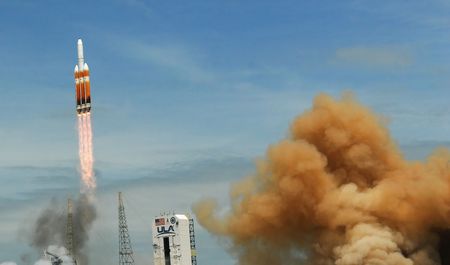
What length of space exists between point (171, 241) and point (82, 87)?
52.7 metres

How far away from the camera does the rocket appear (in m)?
115

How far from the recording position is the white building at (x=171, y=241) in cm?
16188

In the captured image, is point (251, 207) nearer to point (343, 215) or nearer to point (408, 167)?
point (343, 215)

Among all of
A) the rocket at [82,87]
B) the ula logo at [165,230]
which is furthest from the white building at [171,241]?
the rocket at [82,87]

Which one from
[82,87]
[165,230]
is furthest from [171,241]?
[82,87]

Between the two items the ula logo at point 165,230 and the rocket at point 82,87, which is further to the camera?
the ula logo at point 165,230

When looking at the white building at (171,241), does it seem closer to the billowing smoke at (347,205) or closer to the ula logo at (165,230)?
the ula logo at (165,230)

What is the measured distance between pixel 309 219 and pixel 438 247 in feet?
41.3

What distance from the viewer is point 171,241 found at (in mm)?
162875

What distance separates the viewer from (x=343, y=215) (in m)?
94.1

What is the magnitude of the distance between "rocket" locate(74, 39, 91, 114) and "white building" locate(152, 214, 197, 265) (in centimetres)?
5120

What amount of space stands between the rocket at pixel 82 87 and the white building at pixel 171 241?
5120cm

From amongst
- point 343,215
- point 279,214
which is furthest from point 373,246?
point 279,214

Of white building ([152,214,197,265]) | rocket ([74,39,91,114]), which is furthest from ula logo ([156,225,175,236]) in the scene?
rocket ([74,39,91,114])
